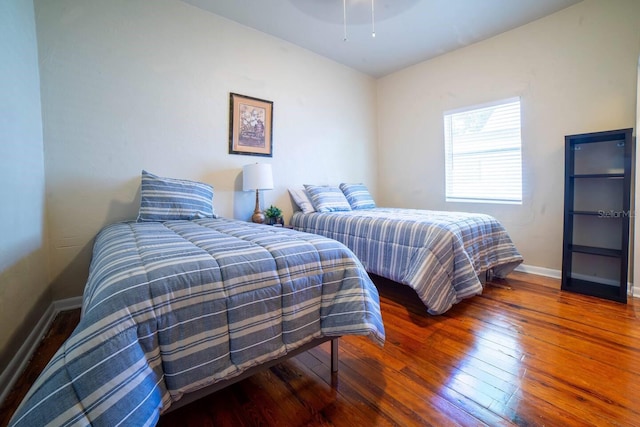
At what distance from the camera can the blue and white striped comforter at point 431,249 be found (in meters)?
2.00

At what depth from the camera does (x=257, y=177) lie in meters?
2.76

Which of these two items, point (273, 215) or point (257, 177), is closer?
point (257, 177)

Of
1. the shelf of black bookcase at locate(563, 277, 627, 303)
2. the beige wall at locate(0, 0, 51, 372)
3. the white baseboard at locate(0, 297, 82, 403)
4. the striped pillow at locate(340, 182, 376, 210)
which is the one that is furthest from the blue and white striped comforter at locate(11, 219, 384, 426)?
the shelf of black bookcase at locate(563, 277, 627, 303)

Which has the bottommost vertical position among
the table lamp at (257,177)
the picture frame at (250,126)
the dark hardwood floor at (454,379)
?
the dark hardwood floor at (454,379)

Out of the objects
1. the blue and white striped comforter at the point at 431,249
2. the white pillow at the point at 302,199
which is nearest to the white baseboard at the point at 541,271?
the blue and white striped comforter at the point at 431,249

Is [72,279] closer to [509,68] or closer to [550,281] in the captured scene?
[550,281]

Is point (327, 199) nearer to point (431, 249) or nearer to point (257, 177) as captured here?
point (257, 177)

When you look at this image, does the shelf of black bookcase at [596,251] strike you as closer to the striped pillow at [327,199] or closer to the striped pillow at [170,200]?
the striped pillow at [327,199]

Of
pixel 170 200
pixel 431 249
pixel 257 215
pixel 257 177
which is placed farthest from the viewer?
pixel 257 215

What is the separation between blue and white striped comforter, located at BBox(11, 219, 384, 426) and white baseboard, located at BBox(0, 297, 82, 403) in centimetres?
77

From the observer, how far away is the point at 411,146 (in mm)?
3992

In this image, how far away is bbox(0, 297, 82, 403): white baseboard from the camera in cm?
129

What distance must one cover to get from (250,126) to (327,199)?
3.87ft

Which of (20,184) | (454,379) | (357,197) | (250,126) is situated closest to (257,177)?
(250,126)
